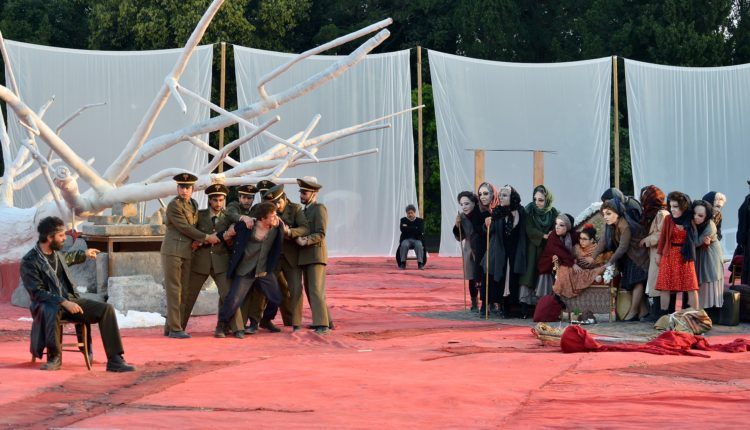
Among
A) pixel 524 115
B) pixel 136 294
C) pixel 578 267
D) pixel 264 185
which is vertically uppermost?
pixel 524 115

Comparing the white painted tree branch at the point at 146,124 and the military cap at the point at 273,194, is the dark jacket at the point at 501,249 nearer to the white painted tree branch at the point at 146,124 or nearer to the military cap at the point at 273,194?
the military cap at the point at 273,194

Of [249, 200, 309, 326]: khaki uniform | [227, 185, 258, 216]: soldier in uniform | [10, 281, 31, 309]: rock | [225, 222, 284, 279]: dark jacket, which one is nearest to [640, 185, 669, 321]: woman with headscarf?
[249, 200, 309, 326]: khaki uniform

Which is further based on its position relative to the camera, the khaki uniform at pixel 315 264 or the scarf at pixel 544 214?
the scarf at pixel 544 214

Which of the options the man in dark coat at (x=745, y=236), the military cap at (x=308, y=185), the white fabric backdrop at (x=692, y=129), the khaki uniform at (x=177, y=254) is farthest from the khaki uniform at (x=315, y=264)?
the white fabric backdrop at (x=692, y=129)

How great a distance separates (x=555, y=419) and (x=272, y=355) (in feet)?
11.2

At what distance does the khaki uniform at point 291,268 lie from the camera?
1086 centimetres

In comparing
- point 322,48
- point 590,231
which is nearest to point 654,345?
point 590,231

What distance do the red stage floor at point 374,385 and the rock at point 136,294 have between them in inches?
60.0

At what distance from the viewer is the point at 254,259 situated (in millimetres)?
10445

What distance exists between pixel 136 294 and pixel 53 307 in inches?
172

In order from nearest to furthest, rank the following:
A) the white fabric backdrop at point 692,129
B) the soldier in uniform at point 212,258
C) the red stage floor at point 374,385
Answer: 1. the red stage floor at point 374,385
2. the soldier in uniform at point 212,258
3. the white fabric backdrop at point 692,129

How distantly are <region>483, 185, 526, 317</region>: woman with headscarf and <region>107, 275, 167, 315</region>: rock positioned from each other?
3.27 m

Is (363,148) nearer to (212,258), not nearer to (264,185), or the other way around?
(264,185)

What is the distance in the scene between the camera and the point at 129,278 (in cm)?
1248
